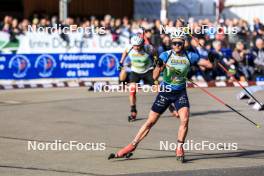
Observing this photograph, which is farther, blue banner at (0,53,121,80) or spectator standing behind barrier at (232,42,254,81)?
spectator standing behind barrier at (232,42,254,81)

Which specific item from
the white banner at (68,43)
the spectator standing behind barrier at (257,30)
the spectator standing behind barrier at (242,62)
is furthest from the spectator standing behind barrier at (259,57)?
the white banner at (68,43)

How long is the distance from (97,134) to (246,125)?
332 cm

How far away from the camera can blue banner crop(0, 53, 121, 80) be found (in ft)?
81.4

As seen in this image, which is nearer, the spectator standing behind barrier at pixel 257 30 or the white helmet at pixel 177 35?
the white helmet at pixel 177 35

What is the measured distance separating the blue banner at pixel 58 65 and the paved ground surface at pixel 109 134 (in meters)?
2.06

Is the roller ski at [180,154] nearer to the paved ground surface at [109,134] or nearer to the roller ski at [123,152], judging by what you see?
the paved ground surface at [109,134]

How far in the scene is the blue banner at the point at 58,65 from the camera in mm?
24797

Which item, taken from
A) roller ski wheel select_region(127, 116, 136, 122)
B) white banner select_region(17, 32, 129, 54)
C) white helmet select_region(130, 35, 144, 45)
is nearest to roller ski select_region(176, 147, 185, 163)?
roller ski wheel select_region(127, 116, 136, 122)

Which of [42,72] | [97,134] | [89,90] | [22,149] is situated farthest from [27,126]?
[42,72]

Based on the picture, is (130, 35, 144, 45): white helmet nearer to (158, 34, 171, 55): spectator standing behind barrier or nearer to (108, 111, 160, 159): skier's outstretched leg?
(108, 111, 160, 159): skier's outstretched leg

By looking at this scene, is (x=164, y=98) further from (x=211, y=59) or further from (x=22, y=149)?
(x=22, y=149)

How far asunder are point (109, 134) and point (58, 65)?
37.6ft

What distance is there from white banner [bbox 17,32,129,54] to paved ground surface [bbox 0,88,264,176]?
261 cm

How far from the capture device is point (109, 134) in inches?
567
